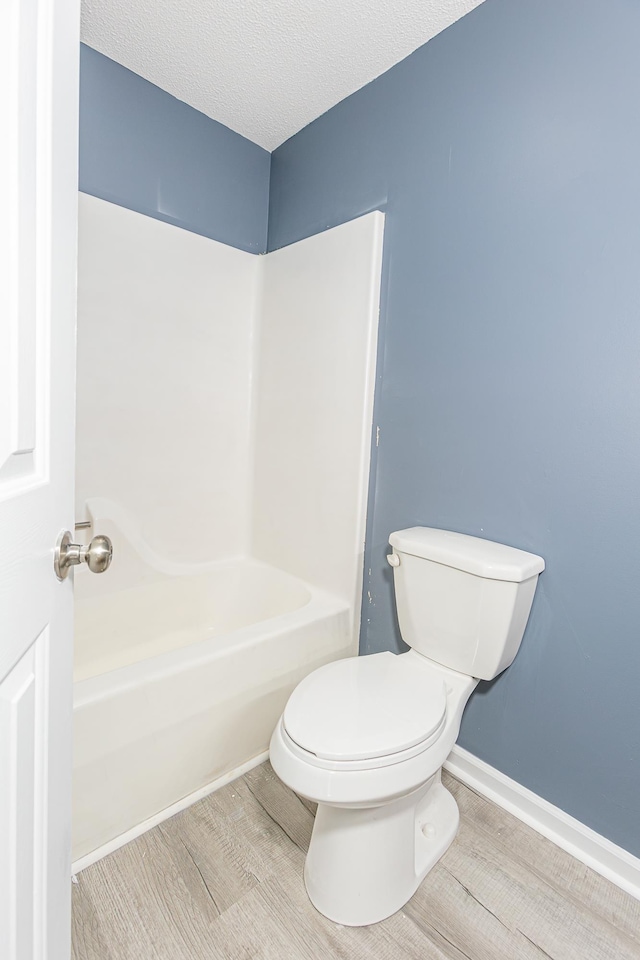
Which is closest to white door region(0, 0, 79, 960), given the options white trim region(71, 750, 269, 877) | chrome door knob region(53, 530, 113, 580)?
chrome door knob region(53, 530, 113, 580)

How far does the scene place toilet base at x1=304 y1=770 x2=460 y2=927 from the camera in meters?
1.16

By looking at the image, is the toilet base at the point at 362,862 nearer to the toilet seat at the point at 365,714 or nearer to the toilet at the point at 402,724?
the toilet at the point at 402,724

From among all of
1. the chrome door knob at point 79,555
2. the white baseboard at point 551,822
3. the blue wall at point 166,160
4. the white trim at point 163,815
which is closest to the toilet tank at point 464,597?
the white baseboard at point 551,822

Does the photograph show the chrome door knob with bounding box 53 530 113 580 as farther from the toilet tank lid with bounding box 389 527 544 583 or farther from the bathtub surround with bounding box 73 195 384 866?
the toilet tank lid with bounding box 389 527 544 583

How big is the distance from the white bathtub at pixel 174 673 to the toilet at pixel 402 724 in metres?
0.32

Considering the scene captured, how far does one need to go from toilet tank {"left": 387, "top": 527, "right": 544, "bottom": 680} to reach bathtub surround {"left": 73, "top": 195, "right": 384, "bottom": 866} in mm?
407

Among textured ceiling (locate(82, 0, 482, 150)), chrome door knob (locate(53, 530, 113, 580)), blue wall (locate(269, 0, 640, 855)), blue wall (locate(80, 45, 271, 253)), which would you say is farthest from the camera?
blue wall (locate(80, 45, 271, 253))

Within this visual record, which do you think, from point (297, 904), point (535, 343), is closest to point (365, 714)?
point (297, 904)

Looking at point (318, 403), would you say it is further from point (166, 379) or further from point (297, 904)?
point (297, 904)

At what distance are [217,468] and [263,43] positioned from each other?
1.57 m

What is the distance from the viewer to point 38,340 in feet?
2.03

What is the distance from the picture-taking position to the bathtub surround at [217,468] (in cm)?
157

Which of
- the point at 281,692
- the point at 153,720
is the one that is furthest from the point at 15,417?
the point at 281,692

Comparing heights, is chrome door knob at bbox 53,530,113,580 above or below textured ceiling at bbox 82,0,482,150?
below
